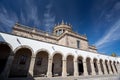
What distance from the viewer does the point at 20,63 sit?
12148 millimetres

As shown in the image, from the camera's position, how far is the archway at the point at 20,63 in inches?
456

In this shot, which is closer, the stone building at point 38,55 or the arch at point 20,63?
the stone building at point 38,55

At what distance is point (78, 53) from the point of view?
14578 millimetres

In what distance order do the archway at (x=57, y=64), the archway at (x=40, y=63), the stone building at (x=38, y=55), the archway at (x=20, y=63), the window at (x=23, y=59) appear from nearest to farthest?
the stone building at (x=38, y=55), the archway at (x=20, y=63), the window at (x=23, y=59), the archway at (x=40, y=63), the archway at (x=57, y=64)

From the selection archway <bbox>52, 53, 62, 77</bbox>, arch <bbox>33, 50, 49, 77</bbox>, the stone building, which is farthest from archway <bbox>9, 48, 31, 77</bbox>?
archway <bbox>52, 53, 62, 77</bbox>

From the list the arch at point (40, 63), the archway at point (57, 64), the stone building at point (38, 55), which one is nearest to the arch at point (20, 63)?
the stone building at point (38, 55)

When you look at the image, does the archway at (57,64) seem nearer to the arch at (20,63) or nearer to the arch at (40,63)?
the arch at (40,63)

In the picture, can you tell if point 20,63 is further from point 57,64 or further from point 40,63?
point 57,64

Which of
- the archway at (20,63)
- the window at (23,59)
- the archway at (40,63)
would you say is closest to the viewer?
the archway at (20,63)

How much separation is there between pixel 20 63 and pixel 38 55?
2.94 meters

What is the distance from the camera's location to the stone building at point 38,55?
927 centimetres

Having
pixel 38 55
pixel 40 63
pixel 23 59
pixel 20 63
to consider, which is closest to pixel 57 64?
pixel 40 63

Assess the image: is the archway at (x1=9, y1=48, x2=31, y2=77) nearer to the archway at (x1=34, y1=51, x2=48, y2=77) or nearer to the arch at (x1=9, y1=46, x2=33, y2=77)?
the arch at (x1=9, y1=46, x2=33, y2=77)

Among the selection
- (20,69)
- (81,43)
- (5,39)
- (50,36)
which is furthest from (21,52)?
(81,43)
